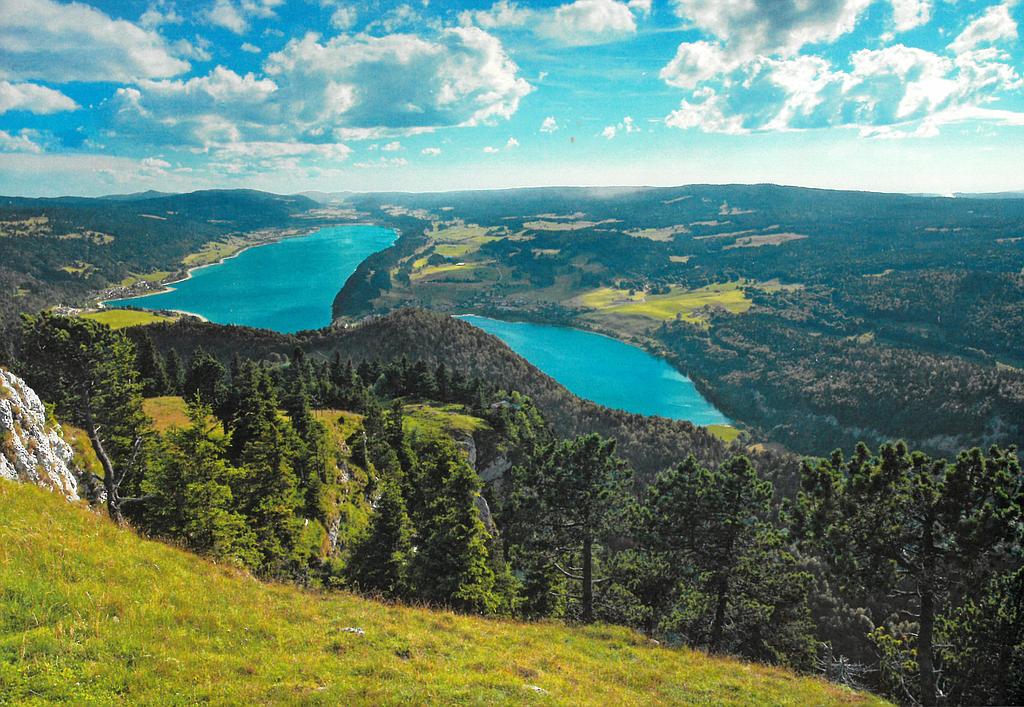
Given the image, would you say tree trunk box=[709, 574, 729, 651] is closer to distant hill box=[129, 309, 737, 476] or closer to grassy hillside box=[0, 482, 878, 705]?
grassy hillside box=[0, 482, 878, 705]

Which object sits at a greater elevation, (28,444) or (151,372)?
(28,444)

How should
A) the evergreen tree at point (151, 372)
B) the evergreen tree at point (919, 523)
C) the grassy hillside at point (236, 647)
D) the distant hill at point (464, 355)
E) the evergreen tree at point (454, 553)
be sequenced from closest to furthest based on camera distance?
the grassy hillside at point (236, 647) → the evergreen tree at point (919, 523) → the evergreen tree at point (454, 553) → the evergreen tree at point (151, 372) → the distant hill at point (464, 355)

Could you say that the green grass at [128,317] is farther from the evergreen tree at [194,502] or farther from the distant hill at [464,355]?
the evergreen tree at [194,502]

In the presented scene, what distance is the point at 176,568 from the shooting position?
14680 mm

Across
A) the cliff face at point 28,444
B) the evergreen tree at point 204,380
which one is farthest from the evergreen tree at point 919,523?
the evergreen tree at point 204,380

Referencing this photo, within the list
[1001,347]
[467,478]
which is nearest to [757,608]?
[467,478]

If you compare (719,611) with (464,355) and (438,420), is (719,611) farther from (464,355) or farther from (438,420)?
(464,355)

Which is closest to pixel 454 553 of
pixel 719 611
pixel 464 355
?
pixel 719 611

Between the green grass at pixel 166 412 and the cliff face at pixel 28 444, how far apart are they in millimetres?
22614

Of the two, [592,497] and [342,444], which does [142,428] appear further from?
[342,444]

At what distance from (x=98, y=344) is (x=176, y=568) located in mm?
11789

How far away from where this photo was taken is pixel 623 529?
27.6m

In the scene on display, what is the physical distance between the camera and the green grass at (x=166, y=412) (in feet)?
144

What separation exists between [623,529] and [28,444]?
2466 centimetres
